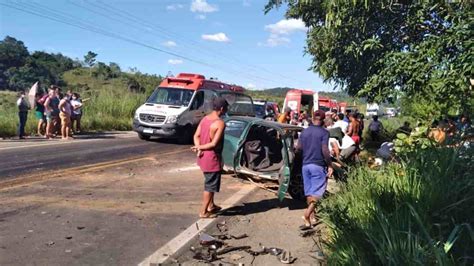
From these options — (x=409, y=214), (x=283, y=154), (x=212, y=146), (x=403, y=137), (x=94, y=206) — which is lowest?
(x=94, y=206)

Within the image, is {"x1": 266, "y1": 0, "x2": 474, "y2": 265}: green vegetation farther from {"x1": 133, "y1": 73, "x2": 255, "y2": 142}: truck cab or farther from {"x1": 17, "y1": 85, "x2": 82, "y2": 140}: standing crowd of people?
{"x1": 17, "y1": 85, "x2": 82, "y2": 140}: standing crowd of people

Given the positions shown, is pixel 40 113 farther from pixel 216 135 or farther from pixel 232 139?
pixel 216 135

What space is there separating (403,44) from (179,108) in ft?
28.6

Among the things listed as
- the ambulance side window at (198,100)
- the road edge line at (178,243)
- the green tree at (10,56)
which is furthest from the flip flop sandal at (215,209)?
the green tree at (10,56)

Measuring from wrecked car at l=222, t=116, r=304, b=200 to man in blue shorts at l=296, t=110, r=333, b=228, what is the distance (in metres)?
1.65

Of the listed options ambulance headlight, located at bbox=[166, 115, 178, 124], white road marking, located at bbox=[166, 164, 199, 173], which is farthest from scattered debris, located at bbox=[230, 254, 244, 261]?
ambulance headlight, located at bbox=[166, 115, 178, 124]

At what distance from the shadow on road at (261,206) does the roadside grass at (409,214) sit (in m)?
1.31

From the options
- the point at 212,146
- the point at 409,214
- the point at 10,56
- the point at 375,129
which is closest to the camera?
the point at 409,214

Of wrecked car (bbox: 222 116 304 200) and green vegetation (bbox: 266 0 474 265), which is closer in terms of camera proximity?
green vegetation (bbox: 266 0 474 265)

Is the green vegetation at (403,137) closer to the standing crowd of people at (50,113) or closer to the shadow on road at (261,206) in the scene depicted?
the shadow on road at (261,206)

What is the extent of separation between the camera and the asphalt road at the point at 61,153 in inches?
411

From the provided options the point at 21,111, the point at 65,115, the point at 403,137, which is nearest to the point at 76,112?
the point at 65,115

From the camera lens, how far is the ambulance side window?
59.0 feet

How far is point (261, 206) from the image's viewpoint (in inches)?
332
